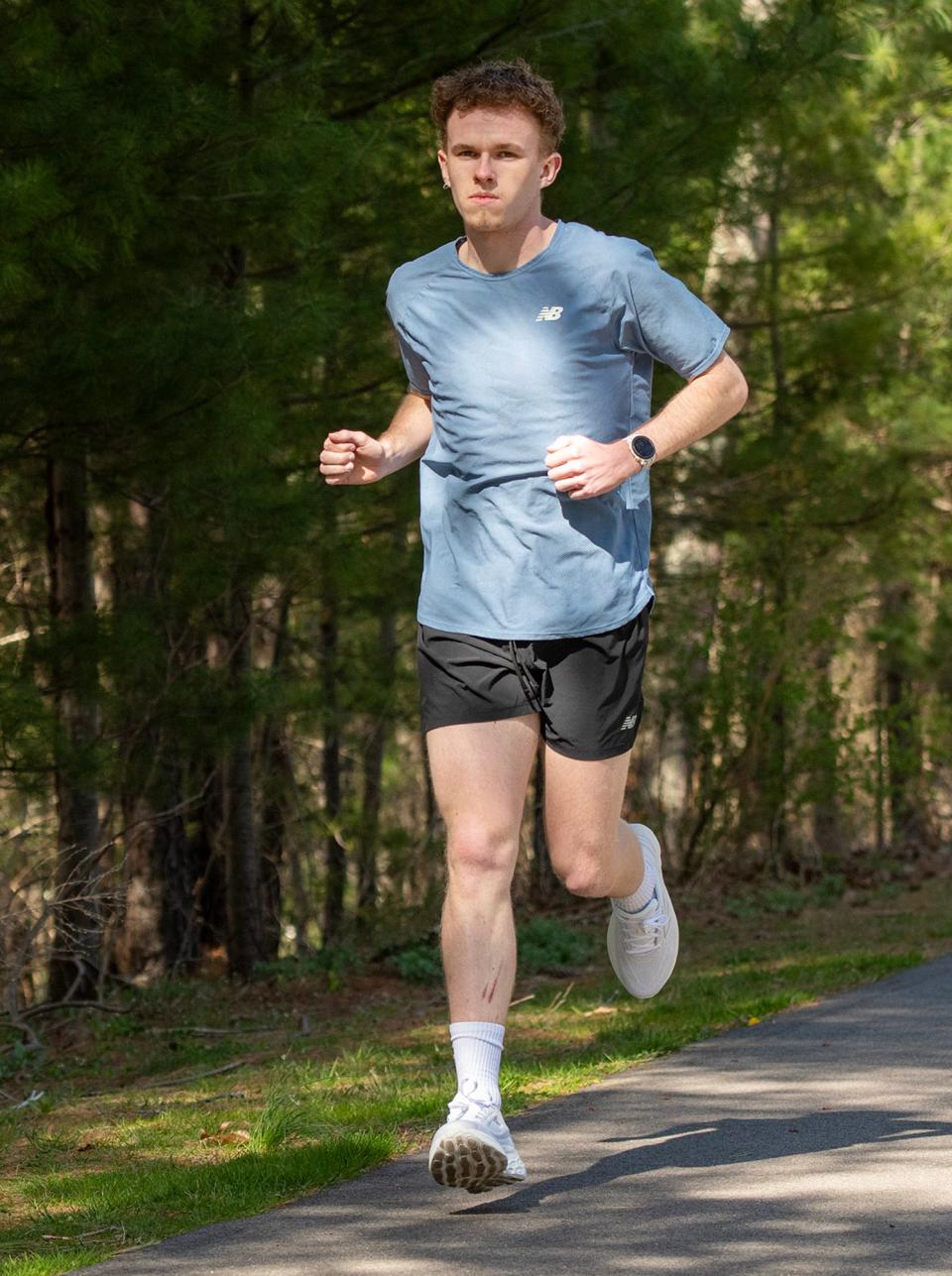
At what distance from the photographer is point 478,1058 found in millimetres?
4008

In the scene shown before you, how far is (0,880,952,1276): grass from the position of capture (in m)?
4.29

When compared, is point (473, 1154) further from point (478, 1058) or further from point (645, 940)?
point (645, 940)

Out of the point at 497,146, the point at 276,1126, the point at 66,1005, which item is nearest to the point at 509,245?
the point at 497,146

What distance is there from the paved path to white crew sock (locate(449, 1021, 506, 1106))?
0.26 meters

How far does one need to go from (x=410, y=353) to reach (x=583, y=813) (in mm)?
1157

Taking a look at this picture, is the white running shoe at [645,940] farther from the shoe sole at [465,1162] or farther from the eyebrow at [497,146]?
the eyebrow at [497,146]

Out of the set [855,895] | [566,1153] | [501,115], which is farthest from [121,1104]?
[855,895]

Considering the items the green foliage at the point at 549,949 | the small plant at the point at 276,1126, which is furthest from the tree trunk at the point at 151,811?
the small plant at the point at 276,1126

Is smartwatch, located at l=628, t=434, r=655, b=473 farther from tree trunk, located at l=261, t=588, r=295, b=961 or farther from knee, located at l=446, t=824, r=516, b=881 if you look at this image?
tree trunk, located at l=261, t=588, r=295, b=961

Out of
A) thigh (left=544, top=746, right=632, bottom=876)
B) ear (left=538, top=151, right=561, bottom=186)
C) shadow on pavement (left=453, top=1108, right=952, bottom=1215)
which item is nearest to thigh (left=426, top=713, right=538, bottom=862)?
thigh (left=544, top=746, right=632, bottom=876)

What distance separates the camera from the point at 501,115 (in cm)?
423

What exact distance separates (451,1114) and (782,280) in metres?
12.4

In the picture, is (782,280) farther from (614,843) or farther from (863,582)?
(614,843)

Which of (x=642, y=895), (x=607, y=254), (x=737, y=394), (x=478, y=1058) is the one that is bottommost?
(x=478, y=1058)
